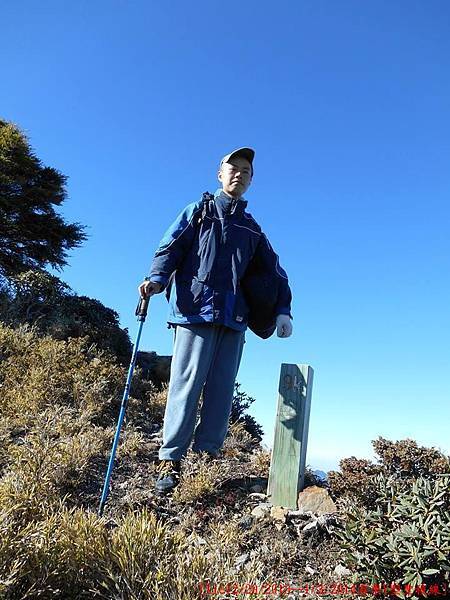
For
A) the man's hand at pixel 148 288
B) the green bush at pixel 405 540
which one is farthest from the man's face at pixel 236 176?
the green bush at pixel 405 540

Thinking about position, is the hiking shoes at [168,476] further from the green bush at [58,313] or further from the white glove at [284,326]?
the green bush at [58,313]

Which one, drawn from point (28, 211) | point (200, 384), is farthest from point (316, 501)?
point (28, 211)

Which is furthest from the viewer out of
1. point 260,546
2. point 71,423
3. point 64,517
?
point 71,423

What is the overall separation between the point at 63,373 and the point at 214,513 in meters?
3.97

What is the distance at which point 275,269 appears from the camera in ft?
14.9

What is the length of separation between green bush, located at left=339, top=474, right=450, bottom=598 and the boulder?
115cm

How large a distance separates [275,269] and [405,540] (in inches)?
105

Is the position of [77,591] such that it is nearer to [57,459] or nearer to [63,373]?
[57,459]

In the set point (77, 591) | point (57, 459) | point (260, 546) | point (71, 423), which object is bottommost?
point (77, 591)

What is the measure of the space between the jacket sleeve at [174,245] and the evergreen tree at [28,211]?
958 centimetres

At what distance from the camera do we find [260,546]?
10.4 ft

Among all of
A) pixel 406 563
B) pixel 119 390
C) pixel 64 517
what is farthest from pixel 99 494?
pixel 119 390

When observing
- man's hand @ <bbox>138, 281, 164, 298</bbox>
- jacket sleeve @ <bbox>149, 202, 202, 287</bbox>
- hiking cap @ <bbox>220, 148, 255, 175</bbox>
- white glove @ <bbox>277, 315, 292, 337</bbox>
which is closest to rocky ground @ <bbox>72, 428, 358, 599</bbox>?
white glove @ <bbox>277, 315, 292, 337</bbox>

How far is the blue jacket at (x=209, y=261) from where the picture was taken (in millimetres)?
4039
